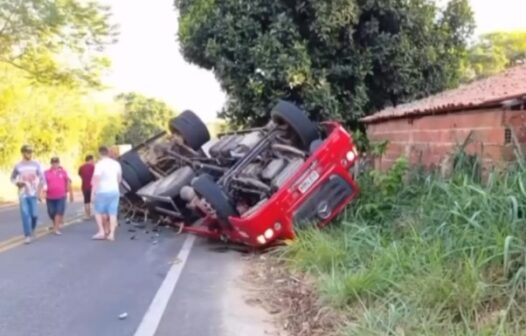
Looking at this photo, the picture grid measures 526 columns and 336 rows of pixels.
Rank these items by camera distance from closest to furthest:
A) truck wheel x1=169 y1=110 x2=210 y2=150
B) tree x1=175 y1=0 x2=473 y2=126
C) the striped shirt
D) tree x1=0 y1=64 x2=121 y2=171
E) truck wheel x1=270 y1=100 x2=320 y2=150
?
truck wheel x1=270 y1=100 x2=320 y2=150 < the striped shirt < truck wheel x1=169 y1=110 x2=210 y2=150 < tree x1=175 y1=0 x2=473 y2=126 < tree x1=0 y1=64 x2=121 y2=171

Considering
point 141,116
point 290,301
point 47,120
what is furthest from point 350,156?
point 141,116

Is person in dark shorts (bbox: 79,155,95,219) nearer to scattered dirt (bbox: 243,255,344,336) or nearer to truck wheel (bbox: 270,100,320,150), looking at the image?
truck wheel (bbox: 270,100,320,150)

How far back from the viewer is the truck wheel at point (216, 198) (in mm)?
9969

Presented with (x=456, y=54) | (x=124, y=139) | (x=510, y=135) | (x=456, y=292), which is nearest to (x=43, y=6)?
(x=456, y=54)

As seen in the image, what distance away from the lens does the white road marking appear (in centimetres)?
598

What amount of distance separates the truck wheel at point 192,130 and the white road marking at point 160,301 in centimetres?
406

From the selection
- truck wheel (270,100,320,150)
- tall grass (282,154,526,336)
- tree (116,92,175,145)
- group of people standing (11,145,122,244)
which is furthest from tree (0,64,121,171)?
tall grass (282,154,526,336)

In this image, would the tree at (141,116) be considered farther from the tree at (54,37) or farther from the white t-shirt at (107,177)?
the white t-shirt at (107,177)

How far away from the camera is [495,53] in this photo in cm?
3312

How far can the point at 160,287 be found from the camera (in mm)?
7816

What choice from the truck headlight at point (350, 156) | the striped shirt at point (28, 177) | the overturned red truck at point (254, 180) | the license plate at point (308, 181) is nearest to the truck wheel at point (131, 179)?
the overturned red truck at point (254, 180)

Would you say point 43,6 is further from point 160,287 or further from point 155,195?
point 160,287

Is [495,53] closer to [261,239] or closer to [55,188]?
[55,188]

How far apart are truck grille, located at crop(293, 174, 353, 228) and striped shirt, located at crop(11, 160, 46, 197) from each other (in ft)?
16.8
